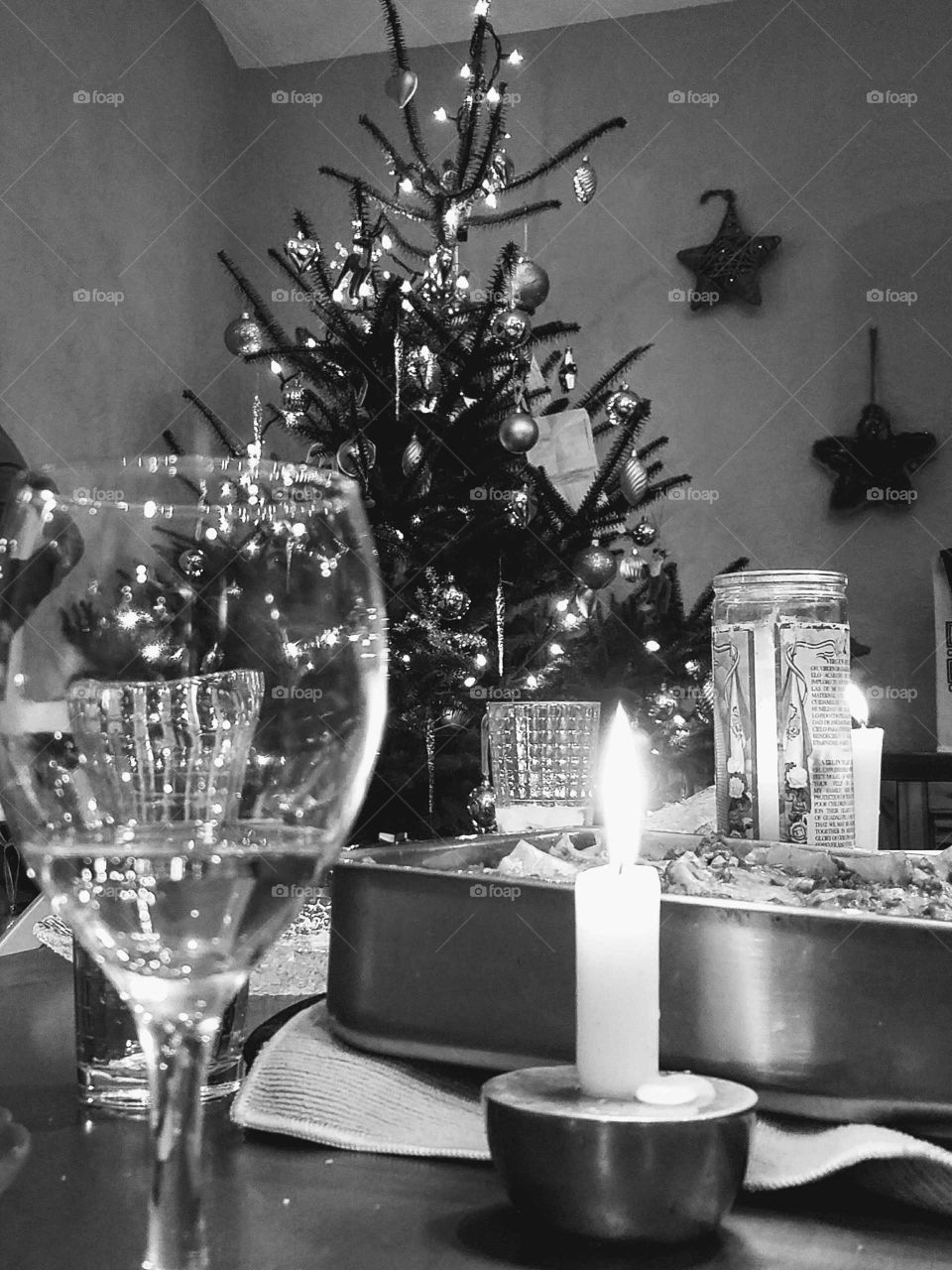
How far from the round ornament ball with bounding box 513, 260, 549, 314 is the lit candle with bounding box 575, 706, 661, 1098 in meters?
2.08

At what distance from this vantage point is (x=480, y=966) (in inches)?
15.6

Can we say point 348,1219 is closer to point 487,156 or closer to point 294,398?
point 294,398

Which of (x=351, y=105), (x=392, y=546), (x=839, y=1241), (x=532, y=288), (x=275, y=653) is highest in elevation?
(x=351, y=105)

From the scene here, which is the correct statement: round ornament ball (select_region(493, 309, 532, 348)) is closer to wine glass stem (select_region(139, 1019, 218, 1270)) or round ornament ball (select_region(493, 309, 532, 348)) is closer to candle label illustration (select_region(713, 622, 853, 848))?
candle label illustration (select_region(713, 622, 853, 848))

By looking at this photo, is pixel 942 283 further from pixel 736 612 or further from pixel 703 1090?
pixel 703 1090

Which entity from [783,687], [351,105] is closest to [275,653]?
[783,687]

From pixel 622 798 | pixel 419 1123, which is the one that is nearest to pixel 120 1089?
pixel 419 1123

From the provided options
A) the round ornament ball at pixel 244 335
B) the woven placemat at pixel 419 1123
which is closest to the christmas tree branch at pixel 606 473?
the round ornament ball at pixel 244 335

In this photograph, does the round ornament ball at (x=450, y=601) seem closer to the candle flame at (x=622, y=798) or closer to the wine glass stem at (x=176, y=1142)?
the candle flame at (x=622, y=798)

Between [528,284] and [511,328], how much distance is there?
28cm

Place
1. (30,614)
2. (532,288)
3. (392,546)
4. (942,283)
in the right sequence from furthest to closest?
(942,283)
(532,288)
(392,546)
(30,614)

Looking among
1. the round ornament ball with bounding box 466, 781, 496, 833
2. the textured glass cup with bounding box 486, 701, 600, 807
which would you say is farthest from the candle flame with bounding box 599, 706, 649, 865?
the round ornament ball with bounding box 466, 781, 496, 833

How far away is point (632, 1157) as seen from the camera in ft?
0.98

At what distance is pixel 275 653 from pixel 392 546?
5.65ft
